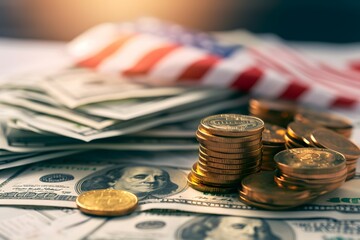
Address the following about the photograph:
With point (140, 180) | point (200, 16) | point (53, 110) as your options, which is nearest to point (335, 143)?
point (140, 180)

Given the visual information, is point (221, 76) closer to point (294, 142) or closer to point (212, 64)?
point (212, 64)

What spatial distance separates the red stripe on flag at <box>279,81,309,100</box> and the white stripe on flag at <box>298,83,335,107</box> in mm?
10

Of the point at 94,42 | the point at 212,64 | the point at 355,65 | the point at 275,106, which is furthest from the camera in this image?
the point at 355,65

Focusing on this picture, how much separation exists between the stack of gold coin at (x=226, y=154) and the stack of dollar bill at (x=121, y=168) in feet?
0.08

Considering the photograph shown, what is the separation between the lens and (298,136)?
1.06 metres

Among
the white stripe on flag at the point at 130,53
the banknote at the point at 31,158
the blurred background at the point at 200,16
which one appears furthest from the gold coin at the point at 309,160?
the blurred background at the point at 200,16

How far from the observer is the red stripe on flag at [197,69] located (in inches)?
56.7

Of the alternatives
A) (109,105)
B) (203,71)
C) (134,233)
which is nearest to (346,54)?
(203,71)

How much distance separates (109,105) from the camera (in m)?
1.26

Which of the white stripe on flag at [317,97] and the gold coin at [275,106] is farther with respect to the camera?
the white stripe on flag at [317,97]

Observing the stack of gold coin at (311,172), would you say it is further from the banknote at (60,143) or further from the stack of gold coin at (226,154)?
the banknote at (60,143)

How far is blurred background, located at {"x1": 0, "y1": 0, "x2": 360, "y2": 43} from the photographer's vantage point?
311 centimetres

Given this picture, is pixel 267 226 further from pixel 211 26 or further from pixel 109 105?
pixel 211 26

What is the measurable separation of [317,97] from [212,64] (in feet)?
0.87
